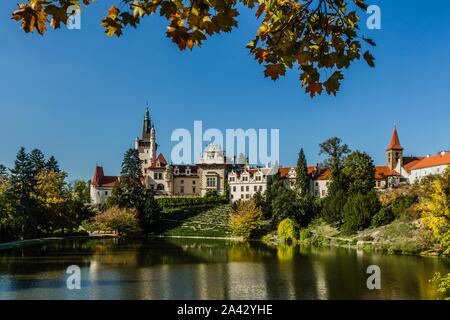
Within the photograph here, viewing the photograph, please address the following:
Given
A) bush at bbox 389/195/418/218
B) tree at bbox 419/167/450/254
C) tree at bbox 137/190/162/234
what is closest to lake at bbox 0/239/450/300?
tree at bbox 419/167/450/254

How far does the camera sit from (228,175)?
3105 inches

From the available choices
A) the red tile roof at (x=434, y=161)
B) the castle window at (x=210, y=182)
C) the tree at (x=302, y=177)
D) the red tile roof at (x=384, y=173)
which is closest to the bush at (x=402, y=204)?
the tree at (x=302, y=177)

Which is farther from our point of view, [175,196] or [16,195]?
[175,196]

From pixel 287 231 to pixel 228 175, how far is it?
1140 inches

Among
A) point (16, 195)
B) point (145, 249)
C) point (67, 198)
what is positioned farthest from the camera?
point (67, 198)

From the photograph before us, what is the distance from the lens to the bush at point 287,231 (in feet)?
166

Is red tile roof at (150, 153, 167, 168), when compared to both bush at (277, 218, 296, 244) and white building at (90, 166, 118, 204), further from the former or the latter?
bush at (277, 218, 296, 244)

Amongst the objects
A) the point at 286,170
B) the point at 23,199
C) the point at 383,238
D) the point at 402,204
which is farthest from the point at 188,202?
the point at 383,238

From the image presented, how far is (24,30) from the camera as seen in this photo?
3402 millimetres

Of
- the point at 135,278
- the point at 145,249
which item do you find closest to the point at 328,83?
the point at 135,278

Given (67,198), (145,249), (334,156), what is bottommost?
(145,249)

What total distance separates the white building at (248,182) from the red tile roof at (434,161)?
2172cm

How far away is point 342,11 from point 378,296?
17.7m

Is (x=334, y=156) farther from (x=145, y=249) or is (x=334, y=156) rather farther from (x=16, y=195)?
(x=16, y=195)
